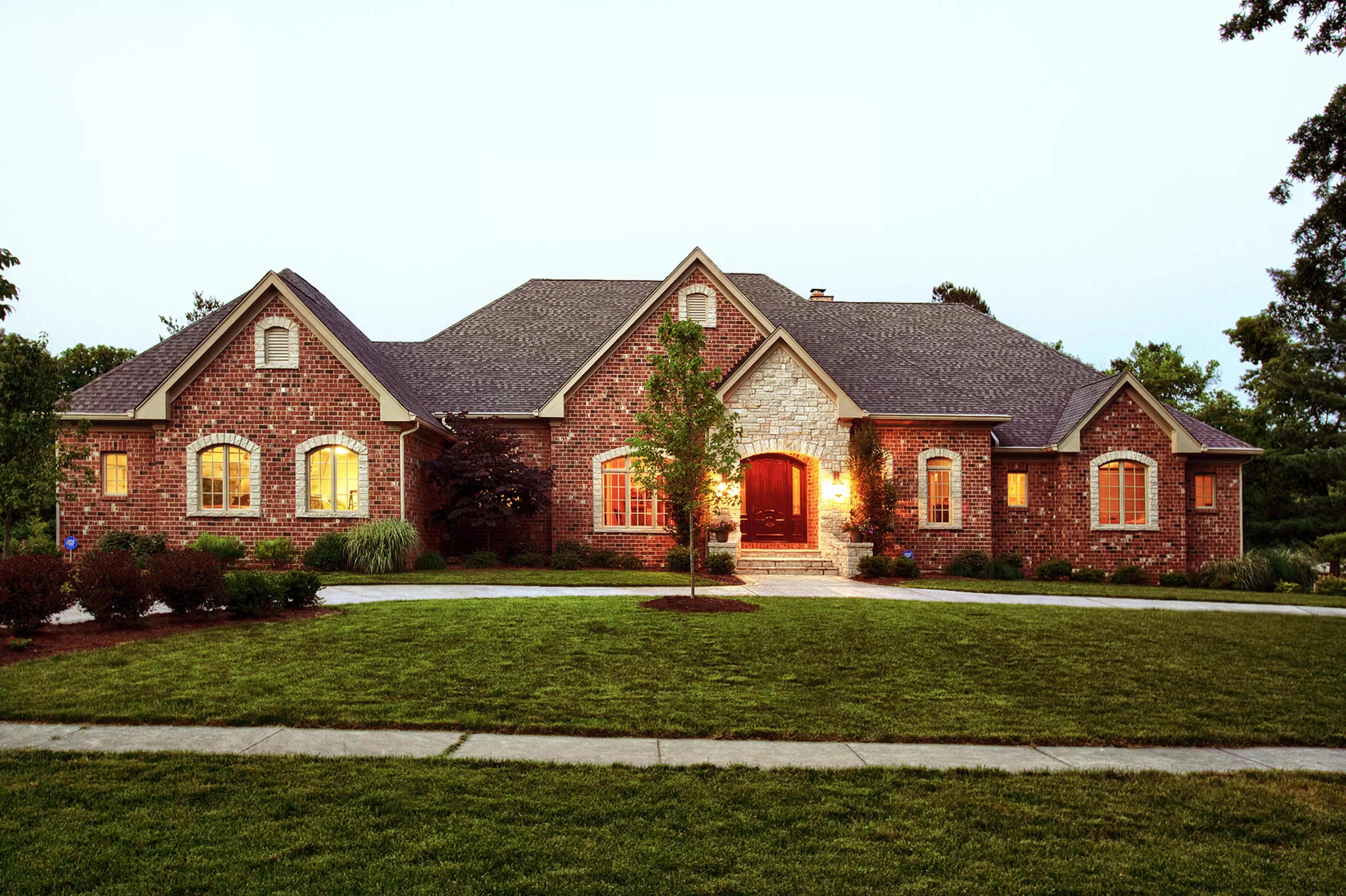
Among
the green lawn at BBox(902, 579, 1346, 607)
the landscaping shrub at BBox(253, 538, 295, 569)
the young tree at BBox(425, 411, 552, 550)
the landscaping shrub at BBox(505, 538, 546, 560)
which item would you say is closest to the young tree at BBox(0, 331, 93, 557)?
the landscaping shrub at BBox(253, 538, 295, 569)

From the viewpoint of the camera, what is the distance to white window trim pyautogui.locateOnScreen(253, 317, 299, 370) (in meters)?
19.9

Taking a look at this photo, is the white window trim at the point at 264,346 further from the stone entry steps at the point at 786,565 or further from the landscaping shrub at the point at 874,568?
the landscaping shrub at the point at 874,568

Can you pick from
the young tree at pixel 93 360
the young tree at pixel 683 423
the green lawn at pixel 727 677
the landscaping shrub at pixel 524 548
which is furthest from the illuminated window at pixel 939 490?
the young tree at pixel 93 360

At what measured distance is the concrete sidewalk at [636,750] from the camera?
585cm

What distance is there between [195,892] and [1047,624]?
10.9 metres

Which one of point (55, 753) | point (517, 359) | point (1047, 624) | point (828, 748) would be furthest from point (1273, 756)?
point (517, 359)

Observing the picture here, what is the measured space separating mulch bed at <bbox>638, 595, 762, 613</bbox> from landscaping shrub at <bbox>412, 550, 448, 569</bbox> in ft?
24.8

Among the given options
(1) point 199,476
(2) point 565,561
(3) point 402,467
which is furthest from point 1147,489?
(1) point 199,476

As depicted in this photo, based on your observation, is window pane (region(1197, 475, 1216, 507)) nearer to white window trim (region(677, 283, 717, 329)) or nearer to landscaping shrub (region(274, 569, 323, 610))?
white window trim (region(677, 283, 717, 329))

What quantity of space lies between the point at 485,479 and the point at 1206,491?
18.7m

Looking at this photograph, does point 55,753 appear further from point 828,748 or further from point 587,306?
point 587,306

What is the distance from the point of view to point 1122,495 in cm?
2206

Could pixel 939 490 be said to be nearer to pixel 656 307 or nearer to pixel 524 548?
pixel 656 307

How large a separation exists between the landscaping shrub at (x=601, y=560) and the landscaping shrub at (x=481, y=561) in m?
2.27
